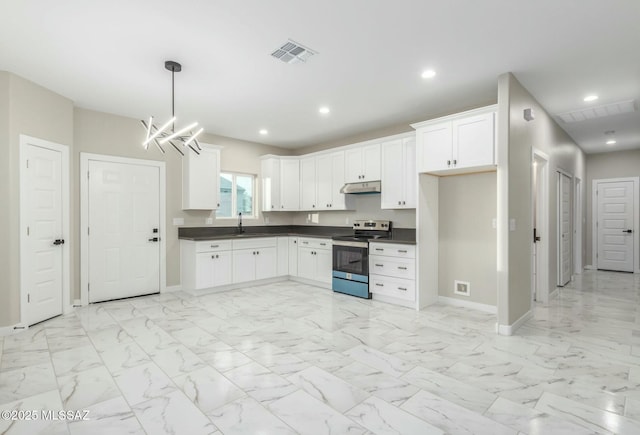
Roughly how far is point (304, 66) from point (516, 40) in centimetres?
192

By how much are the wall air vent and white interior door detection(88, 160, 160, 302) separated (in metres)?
6.33

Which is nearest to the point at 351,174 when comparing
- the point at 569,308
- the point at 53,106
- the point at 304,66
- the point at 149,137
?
the point at 304,66

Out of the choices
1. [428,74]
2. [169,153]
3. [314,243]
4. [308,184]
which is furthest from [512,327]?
[169,153]

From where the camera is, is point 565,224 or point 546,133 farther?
point 565,224

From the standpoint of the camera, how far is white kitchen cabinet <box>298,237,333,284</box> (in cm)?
566

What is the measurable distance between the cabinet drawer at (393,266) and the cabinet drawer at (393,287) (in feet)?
0.23

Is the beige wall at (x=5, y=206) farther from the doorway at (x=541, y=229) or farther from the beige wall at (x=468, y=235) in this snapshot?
the doorway at (x=541, y=229)

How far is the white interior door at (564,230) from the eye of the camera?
558cm

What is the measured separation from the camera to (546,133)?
4.73m

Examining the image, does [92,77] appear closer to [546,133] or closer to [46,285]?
[46,285]

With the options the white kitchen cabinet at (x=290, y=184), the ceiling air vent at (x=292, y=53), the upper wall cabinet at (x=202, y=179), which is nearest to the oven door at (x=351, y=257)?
the white kitchen cabinet at (x=290, y=184)

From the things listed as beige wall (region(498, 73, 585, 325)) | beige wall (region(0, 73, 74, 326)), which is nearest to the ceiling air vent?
beige wall (region(498, 73, 585, 325))

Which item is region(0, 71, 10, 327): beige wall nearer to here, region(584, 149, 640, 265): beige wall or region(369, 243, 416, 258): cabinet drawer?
region(369, 243, 416, 258): cabinet drawer

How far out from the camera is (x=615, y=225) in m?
7.45
